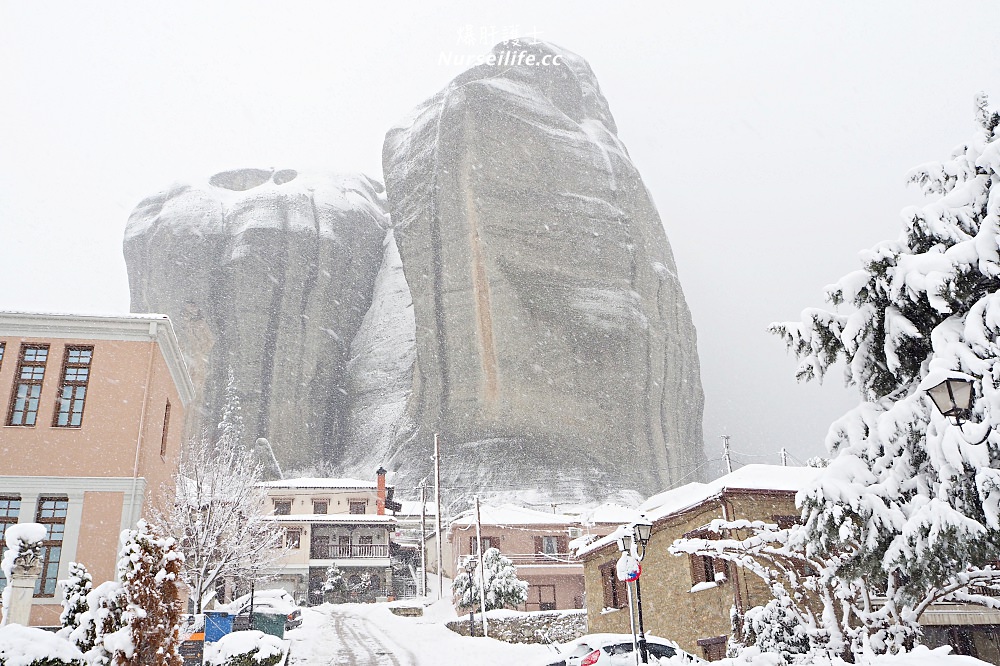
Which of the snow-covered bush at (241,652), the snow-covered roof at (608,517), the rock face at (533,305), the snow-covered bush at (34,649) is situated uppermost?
the rock face at (533,305)

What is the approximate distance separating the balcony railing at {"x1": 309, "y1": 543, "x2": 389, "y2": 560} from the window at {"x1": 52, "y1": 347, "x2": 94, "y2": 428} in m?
28.9

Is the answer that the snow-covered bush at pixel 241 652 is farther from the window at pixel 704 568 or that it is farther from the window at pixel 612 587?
the window at pixel 612 587

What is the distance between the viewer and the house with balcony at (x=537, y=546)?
37312 mm

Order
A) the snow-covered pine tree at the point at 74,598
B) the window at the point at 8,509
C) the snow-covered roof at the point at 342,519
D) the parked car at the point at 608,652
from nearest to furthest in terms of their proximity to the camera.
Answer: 1. the snow-covered pine tree at the point at 74,598
2. the parked car at the point at 608,652
3. the window at the point at 8,509
4. the snow-covered roof at the point at 342,519

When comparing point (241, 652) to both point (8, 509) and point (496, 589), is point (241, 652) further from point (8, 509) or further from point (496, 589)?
point (496, 589)

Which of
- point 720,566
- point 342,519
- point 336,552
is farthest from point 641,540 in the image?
point 336,552

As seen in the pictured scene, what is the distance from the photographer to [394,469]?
67.8 m

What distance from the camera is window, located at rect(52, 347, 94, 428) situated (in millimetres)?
17500

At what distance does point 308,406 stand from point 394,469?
14607 millimetres

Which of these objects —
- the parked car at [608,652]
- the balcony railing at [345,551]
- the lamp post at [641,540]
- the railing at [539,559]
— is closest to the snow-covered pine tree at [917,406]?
the lamp post at [641,540]

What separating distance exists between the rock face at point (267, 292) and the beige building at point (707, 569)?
197ft

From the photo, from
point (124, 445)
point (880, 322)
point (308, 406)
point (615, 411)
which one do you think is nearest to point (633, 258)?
point (615, 411)

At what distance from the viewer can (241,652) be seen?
13531mm

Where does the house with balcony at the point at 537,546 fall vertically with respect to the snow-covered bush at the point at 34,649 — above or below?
above
